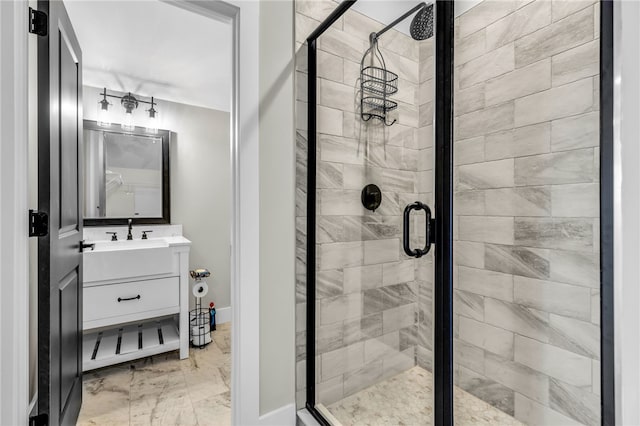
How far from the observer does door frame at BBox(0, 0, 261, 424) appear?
103 centimetres

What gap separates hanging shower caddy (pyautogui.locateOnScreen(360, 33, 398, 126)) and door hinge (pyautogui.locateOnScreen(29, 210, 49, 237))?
4.18 feet

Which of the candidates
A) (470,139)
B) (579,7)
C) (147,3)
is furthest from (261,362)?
(147,3)

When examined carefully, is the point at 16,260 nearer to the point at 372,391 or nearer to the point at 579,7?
the point at 372,391

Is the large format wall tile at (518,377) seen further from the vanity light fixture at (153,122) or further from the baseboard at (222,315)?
the vanity light fixture at (153,122)

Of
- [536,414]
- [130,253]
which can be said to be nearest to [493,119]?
[536,414]

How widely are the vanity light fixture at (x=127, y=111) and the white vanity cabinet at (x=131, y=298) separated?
3.55 ft

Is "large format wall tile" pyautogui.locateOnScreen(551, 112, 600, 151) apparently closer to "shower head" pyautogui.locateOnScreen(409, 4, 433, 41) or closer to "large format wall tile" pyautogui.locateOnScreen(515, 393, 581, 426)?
"shower head" pyautogui.locateOnScreen(409, 4, 433, 41)

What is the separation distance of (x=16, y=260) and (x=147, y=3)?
146cm

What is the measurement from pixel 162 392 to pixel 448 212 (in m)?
2.03

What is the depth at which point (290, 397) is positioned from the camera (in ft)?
5.14

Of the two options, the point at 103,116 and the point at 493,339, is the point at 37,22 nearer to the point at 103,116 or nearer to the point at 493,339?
the point at 103,116

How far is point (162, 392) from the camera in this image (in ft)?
6.52

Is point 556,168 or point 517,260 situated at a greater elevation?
point 556,168

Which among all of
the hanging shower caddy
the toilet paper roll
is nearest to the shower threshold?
the hanging shower caddy
